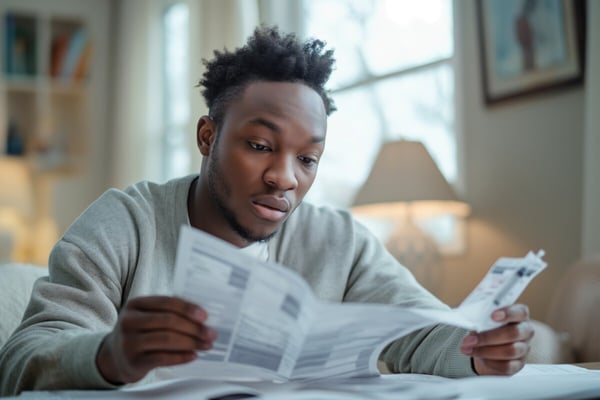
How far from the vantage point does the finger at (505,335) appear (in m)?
1.00

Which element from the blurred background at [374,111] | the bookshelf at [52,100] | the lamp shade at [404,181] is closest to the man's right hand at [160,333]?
the blurred background at [374,111]

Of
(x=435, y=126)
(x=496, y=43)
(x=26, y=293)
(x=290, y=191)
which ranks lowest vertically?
(x=26, y=293)

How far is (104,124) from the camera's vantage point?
5.30 m

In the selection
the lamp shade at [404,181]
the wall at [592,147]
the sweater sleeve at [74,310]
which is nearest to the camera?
the sweater sleeve at [74,310]

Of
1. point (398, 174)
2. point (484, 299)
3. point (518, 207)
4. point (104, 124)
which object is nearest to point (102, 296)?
point (484, 299)

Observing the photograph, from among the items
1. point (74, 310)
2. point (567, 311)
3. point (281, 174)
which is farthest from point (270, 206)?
point (567, 311)

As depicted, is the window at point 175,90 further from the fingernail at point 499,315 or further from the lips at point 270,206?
the fingernail at point 499,315

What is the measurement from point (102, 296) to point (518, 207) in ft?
6.37

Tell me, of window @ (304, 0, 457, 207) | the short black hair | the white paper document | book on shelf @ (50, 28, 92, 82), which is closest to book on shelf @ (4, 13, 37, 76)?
book on shelf @ (50, 28, 92, 82)

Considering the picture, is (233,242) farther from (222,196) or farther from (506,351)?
(506,351)

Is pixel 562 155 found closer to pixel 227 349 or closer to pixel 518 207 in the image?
pixel 518 207

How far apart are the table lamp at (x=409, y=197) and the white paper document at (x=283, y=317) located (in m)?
1.69

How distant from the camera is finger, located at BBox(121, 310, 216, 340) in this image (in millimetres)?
774

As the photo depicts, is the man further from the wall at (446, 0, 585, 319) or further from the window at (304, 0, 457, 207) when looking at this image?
the window at (304, 0, 457, 207)
